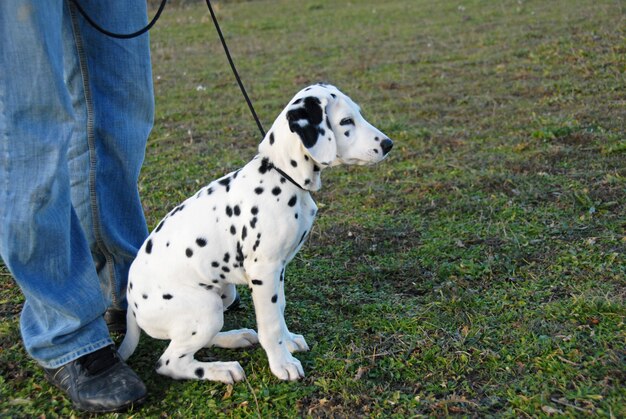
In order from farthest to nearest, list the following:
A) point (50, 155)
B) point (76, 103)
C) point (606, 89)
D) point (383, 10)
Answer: point (383, 10) → point (606, 89) → point (76, 103) → point (50, 155)

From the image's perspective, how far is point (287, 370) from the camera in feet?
11.3

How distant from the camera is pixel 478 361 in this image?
11.4ft

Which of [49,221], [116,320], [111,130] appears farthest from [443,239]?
[49,221]

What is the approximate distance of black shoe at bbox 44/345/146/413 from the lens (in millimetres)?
3283

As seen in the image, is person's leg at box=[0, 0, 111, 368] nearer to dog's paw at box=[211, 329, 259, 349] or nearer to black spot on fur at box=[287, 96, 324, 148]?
dog's paw at box=[211, 329, 259, 349]

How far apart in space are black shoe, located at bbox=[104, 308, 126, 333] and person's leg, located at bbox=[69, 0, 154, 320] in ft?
0.08

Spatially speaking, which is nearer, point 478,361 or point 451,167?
point 478,361

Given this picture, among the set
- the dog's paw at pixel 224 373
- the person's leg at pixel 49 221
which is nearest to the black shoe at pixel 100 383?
the person's leg at pixel 49 221

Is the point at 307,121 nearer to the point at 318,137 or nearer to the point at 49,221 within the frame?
the point at 318,137

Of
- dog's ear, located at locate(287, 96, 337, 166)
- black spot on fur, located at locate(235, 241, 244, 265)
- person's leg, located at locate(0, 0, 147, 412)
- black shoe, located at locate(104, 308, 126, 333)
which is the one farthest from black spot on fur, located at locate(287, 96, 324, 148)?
black shoe, located at locate(104, 308, 126, 333)

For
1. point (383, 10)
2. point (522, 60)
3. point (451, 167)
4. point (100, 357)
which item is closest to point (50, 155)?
point (100, 357)

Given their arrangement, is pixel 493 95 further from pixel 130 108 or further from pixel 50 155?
pixel 50 155

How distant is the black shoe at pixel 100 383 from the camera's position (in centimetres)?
328

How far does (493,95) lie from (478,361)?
17.9 feet
